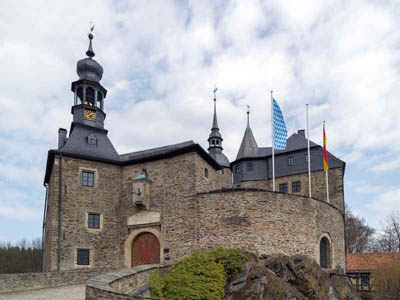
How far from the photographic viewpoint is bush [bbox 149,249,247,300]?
12883mm

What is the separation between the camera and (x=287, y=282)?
1525cm

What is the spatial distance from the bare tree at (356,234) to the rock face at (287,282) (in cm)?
2210

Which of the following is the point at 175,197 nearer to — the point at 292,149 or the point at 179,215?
the point at 179,215

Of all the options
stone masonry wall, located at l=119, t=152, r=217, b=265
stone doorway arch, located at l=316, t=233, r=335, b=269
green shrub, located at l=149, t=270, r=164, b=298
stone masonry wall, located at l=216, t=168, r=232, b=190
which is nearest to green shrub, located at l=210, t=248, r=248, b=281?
stone masonry wall, located at l=119, t=152, r=217, b=265

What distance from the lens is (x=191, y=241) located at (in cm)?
1733

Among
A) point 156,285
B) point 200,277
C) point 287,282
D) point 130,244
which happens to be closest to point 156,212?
point 130,244

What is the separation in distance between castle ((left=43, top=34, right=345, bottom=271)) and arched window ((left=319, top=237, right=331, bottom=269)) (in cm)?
5

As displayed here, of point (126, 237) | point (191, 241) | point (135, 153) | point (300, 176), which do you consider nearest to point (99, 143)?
point (135, 153)

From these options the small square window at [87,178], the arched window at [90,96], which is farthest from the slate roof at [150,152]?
the arched window at [90,96]

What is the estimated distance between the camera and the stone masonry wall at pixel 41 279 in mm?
13773

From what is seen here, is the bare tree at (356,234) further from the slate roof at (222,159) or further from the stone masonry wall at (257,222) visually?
the stone masonry wall at (257,222)

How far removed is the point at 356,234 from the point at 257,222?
27629 mm

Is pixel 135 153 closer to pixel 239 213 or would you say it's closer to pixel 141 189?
pixel 141 189

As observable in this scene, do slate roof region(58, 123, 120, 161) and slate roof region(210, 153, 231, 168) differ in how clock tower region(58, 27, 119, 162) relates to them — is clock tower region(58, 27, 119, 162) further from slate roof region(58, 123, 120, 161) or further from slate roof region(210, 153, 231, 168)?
slate roof region(210, 153, 231, 168)
